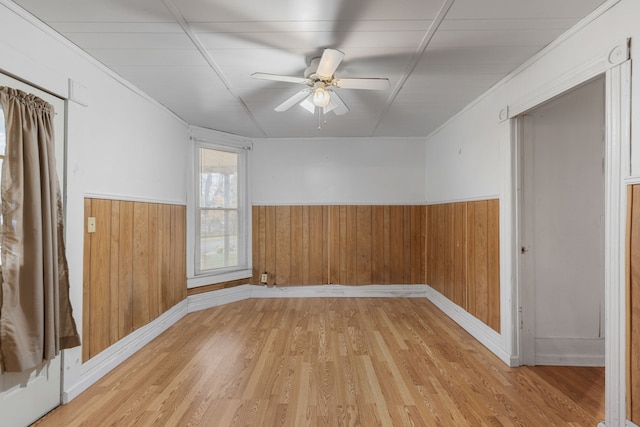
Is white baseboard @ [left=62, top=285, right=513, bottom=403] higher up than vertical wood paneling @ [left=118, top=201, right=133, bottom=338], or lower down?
lower down

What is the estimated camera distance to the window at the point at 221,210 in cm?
475

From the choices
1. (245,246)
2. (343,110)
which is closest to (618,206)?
(343,110)

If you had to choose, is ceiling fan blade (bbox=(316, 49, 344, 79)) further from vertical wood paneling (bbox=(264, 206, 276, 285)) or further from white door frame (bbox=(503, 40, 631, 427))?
vertical wood paneling (bbox=(264, 206, 276, 285))

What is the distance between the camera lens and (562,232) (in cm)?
293

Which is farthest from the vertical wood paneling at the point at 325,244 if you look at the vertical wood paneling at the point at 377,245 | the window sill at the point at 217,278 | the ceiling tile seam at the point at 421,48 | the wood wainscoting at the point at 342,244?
the ceiling tile seam at the point at 421,48

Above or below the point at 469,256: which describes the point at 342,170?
above

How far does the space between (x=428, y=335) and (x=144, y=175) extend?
10.9 ft

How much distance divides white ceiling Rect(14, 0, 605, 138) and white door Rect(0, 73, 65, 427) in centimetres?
46

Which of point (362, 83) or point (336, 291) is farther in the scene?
point (336, 291)

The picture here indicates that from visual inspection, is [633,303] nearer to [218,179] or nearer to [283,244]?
[283,244]

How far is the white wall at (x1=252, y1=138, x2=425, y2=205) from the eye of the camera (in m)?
5.37

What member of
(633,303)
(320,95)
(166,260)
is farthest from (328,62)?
(166,260)

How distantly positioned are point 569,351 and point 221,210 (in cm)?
426

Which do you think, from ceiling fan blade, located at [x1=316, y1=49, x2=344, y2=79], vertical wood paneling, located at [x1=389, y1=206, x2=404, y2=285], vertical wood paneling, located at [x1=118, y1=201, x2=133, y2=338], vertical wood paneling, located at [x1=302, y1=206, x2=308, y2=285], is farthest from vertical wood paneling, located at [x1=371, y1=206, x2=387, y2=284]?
vertical wood paneling, located at [x1=118, y1=201, x2=133, y2=338]
